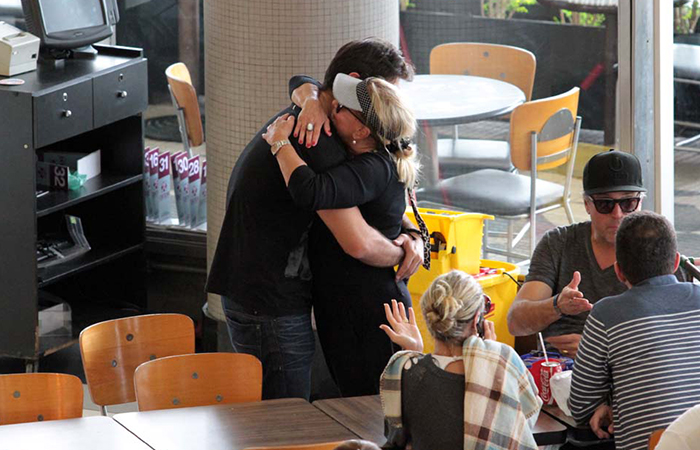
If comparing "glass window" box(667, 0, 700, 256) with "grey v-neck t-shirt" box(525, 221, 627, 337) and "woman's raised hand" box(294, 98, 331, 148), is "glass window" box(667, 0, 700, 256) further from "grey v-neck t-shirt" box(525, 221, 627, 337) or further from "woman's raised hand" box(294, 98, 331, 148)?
"woman's raised hand" box(294, 98, 331, 148)

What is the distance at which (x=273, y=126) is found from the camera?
387 cm

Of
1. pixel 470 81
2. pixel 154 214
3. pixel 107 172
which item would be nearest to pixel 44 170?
pixel 107 172

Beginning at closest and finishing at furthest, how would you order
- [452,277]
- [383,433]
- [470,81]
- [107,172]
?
[452,277]
[383,433]
[470,81]
[107,172]

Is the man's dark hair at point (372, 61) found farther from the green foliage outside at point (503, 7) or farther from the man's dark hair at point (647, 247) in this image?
the green foliage outside at point (503, 7)

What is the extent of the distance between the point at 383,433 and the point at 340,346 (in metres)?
0.49

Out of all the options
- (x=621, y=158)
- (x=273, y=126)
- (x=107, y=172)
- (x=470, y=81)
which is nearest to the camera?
(x=273, y=126)

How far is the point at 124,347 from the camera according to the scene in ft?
14.4

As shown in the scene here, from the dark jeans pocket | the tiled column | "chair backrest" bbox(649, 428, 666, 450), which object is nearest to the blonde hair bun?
"chair backrest" bbox(649, 428, 666, 450)

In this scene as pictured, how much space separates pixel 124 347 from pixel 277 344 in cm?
74

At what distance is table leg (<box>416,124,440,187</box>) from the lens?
583 cm

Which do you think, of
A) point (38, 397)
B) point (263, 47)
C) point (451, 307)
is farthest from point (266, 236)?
point (263, 47)

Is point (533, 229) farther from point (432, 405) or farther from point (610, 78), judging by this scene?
A: point (432, 405)

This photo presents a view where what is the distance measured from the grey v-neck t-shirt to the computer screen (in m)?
2.82

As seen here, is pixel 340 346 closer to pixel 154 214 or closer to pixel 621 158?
pixel 621 158
